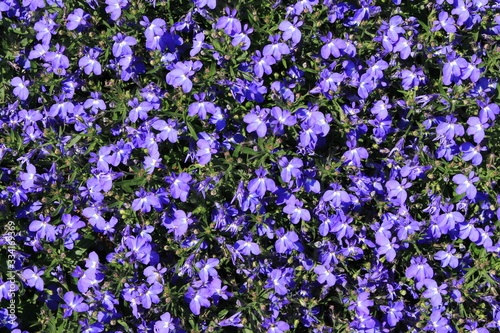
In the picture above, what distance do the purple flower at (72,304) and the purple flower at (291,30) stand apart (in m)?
2.23

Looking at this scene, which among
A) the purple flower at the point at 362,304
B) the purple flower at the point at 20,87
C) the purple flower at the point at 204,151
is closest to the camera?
the purple flower at the point at 204,151

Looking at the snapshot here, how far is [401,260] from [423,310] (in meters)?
0.39

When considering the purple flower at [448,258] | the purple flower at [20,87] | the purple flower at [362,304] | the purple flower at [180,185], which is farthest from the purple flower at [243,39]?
the purple flower at [448,258]

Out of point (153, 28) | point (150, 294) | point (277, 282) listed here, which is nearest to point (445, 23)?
point (153, 28)

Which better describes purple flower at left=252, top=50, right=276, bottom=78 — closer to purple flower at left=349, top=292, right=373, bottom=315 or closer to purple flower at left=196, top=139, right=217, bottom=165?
purple flower at left=196, top=139, right=217, bottom=165

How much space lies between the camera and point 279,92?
3.47m

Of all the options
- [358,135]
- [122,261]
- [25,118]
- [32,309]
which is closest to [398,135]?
[358,135]

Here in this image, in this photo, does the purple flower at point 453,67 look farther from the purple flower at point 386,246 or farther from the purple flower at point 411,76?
the purple flower at point 386,246

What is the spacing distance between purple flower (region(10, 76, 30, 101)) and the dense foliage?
1cm

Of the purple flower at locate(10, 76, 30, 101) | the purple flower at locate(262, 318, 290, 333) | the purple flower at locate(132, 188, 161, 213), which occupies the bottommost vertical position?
the purple flower at locate(262, 318, 290, 333)

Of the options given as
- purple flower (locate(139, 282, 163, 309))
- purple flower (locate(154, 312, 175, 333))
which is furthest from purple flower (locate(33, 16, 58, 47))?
purple flower (locate(154, 312, 175, 333))

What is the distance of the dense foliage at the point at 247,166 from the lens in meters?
3.39

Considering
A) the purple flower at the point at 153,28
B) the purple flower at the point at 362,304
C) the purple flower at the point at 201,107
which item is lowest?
the purple flower at the point at 362,304

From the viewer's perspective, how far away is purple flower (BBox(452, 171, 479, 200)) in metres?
3.40
